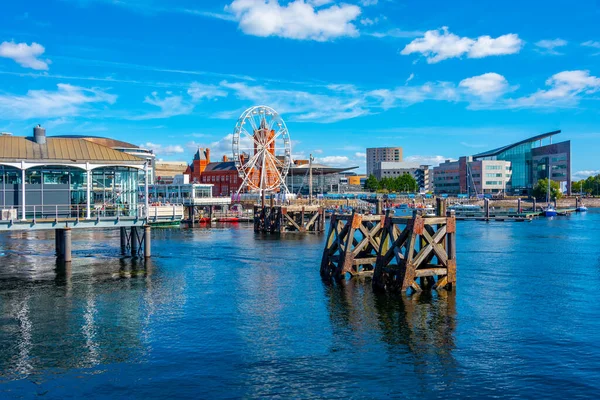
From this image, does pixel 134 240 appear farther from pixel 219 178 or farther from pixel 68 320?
pixel 219 178

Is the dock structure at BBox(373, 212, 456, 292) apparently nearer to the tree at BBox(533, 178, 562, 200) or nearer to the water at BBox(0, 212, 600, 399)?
the water at BBox(0, 212, 600, 399)

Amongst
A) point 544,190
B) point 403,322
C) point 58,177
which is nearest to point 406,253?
point 403,322

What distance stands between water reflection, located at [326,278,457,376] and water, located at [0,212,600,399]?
95mm

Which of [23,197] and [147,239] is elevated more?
[23,197]

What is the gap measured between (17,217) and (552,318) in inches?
1380

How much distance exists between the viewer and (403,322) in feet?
90.1

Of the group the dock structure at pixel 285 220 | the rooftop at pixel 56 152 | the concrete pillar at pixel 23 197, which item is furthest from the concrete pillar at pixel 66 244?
the dock structure at pixel 285 220

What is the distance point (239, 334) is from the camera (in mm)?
25688

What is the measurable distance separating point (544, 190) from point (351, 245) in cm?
16706

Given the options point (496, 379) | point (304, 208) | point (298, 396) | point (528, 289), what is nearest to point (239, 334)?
point (298, 396)

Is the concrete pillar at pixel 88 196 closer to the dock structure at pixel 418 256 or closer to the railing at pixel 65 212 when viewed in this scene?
the railing at pixel 65 212

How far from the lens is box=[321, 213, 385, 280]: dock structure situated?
37750 millimetres

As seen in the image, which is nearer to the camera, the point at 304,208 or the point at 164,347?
the point at 164,347

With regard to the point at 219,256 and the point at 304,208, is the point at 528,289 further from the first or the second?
Answer: the point at 304,208
